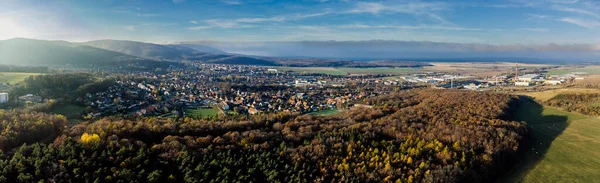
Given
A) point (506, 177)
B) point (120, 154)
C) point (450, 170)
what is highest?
point (120, 154)

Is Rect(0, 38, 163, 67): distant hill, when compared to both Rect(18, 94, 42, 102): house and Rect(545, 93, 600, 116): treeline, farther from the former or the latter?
Rect(545, 93, 600, 116): treeline

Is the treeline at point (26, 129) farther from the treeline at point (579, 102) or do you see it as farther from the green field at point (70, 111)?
the treeline at point (579, 102)

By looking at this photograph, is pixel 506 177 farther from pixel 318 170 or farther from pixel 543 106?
pixel 543 106

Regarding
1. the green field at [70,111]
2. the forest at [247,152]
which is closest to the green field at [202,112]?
the green field at [70,111]

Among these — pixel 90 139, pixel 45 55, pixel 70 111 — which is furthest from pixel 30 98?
pixel 45 55

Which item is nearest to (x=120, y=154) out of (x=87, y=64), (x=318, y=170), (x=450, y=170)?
(x=318, y=170)

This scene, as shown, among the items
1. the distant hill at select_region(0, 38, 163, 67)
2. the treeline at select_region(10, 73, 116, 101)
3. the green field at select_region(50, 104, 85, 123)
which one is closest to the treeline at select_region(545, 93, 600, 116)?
the green field at select_region(50, 104, 85, 123)

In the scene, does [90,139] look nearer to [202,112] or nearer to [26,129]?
[26,129]
